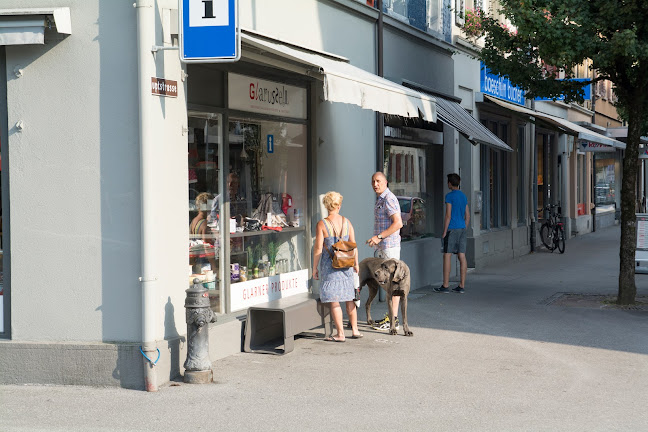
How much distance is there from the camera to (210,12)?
7594mm

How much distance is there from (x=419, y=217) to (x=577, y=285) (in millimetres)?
2834

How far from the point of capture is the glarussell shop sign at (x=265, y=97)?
9.88 meters

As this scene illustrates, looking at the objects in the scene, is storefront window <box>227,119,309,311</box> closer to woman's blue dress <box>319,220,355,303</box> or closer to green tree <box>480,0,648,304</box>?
woman's blue dress <box>319,220,355,303</box>

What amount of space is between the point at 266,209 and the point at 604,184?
28.0 meters

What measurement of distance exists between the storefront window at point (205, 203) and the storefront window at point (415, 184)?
5.08 m

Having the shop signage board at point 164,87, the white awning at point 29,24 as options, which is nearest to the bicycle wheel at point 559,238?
the shop signage board at point 164,87

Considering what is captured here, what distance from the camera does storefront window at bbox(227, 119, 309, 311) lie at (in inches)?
394

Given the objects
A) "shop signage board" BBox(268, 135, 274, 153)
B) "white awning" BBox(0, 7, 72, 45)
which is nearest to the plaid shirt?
"shop signage board" BBox(268, 135, 274, 153)

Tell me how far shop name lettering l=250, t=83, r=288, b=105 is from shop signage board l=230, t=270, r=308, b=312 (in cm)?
200

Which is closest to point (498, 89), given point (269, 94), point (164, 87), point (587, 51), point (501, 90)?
point (501, 90)

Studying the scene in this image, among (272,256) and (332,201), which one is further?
(272,256)

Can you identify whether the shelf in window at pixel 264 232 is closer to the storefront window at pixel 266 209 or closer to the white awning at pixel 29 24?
the storefront window at pixel 266 209

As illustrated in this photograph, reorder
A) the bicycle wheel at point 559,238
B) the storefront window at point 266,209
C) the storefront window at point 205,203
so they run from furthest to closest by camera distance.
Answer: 1. the bicycle wheel at point 559,238
2. the storefront window at point 266,209
3. the storefront window at point 205,203

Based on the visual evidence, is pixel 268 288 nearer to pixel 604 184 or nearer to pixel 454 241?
pixel 454 241
